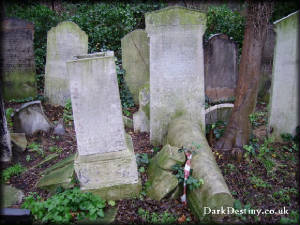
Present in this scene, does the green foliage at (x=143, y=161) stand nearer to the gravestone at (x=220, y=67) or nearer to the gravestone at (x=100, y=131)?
the gravestone at (x=100, y=131)

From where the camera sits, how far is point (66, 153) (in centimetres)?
479

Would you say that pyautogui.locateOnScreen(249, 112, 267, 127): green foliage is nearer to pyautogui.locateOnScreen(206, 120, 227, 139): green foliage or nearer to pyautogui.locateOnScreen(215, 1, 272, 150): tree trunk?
pyautogui.locateOnScreen(206, 120, 227, 139): green foliage

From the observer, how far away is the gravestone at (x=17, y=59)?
6801mm

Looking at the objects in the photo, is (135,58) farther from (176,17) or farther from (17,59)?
(17,59)

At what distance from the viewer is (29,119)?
5.25 m

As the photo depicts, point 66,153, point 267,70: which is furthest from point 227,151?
point 267,70

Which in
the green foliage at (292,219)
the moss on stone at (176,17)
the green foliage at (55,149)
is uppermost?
the moss on stone at (176,17)

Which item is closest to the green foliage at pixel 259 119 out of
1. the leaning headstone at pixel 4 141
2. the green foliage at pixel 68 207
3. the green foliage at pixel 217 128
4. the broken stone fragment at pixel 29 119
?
the green foliage at pixel 217 128

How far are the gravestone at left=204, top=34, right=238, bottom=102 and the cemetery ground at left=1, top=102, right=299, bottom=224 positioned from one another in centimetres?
188

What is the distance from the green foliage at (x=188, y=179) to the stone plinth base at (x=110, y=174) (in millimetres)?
557

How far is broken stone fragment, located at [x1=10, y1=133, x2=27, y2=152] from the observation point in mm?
4715

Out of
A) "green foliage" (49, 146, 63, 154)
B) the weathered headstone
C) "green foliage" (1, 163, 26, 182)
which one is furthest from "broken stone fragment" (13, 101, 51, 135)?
the weathered headstone

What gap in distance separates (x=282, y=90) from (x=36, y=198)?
440 centimetres

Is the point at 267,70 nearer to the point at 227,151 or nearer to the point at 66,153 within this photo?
the point at 227,151
